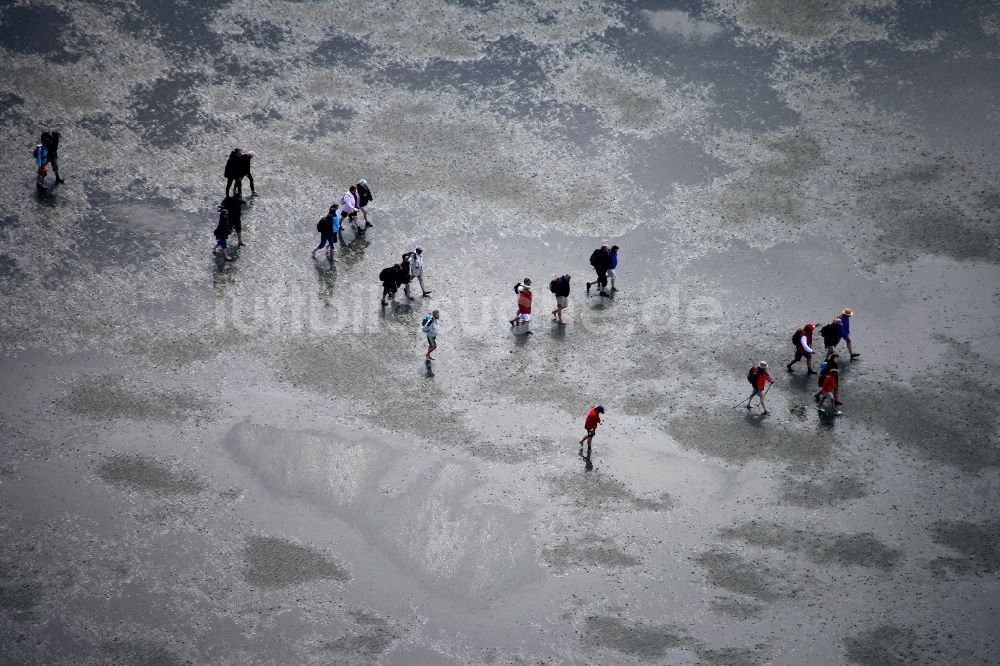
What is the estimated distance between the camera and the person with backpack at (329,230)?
93.8 ft

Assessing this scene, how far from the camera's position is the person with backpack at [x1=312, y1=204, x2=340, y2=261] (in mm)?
28578

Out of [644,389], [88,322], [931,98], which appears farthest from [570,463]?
[931,98]

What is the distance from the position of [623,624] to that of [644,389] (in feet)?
22.1

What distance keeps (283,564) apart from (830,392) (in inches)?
492

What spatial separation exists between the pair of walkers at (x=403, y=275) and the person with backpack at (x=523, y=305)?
2.31m

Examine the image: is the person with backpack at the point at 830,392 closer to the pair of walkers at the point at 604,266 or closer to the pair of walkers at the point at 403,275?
the pair of walkers at the point at 604,266

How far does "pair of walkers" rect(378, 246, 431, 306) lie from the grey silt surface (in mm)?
467

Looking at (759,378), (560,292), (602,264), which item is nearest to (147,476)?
(560,292)

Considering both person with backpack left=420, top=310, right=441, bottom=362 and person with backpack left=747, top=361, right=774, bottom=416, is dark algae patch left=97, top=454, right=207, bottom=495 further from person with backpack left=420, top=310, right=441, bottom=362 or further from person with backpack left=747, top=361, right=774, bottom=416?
person with backpack left=747, top=361, right=774, bottom=416

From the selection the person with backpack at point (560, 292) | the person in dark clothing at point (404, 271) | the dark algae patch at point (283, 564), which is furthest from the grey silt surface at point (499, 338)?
the person in dark clothing at point (404, 271)

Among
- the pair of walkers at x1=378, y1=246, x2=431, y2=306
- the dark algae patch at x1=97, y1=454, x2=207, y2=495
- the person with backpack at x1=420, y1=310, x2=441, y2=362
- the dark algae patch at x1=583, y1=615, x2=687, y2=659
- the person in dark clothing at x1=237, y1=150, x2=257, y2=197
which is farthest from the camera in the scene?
the person in dark clothing at x1=237, y1=150, x2=257, y2=197

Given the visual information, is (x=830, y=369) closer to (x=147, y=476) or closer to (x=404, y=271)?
(x=404, y=271)

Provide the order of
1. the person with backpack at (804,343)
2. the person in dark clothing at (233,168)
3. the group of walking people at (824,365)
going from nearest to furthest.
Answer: the group of walking people at (824,365) → the person with backpack at (804,343) → the person in dark clothing at (233,168)

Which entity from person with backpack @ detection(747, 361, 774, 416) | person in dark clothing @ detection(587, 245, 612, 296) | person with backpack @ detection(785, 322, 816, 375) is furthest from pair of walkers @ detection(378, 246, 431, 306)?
person with backpack @ detection(785, 322, 816, 375)
